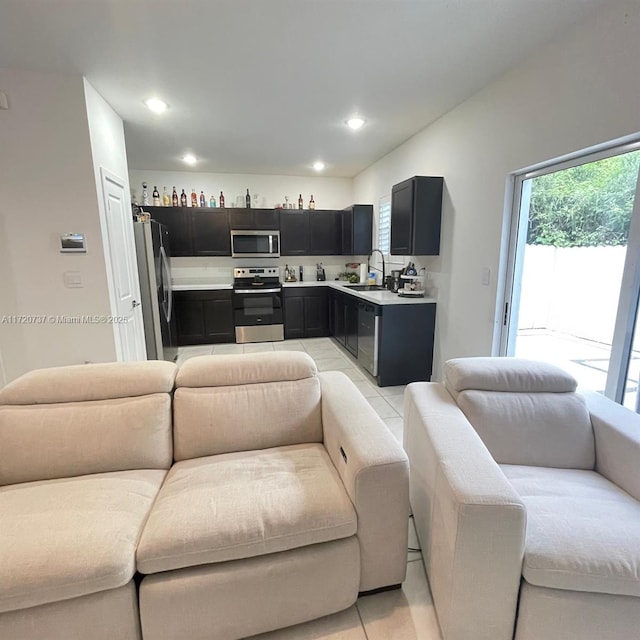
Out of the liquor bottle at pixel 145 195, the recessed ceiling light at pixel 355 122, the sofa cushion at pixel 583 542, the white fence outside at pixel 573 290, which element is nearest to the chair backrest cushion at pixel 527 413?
the sofa cushion at pixel 583 542

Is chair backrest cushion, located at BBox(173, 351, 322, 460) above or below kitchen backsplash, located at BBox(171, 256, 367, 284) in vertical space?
below

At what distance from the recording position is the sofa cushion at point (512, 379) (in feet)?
5.47

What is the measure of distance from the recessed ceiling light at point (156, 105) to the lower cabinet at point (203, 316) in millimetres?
2388

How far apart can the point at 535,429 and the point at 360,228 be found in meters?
3.94

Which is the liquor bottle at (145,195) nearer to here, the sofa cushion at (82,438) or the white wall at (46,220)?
the white wall at (46,220)

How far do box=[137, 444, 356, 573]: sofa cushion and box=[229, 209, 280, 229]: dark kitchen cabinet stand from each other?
14.1 ft

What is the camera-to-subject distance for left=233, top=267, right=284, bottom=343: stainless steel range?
16.7 ft

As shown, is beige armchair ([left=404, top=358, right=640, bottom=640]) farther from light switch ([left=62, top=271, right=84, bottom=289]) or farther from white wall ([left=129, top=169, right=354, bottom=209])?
white wall ([left=129, top=169, right=354, bottom=209])

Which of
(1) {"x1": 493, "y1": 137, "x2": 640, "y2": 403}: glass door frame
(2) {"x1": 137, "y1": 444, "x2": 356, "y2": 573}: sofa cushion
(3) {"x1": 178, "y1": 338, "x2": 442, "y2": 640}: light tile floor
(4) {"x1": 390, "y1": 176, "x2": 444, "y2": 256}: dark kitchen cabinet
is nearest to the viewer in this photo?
(2) {"x1": 137, "y1": 444, "x2": 356, "y2": 573}: sofa cushion

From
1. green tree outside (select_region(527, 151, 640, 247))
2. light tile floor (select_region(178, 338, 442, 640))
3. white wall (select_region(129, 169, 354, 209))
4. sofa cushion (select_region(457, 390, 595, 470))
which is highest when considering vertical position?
white wall (select_region(129, 169, 354, 209))

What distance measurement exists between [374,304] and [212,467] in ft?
7.77

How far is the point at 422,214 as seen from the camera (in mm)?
3309

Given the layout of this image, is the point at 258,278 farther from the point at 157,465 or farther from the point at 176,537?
the point at 176,537

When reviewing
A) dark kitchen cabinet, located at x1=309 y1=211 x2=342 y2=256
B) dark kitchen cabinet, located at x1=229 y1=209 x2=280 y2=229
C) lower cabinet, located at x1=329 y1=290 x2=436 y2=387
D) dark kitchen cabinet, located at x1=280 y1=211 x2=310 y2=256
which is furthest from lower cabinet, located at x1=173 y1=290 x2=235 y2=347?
lower cabinet, located at x1=329 y1=290 x2=436 y2=387
